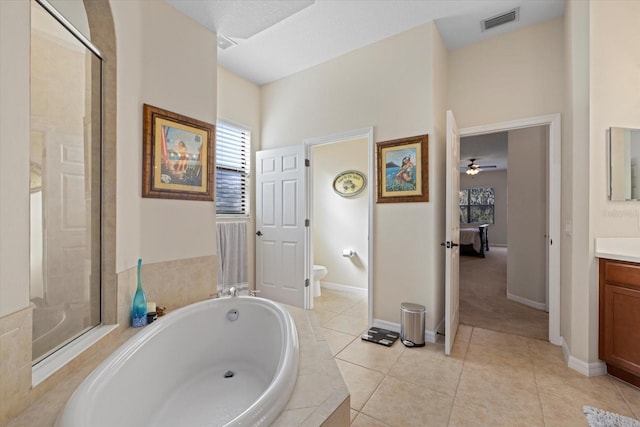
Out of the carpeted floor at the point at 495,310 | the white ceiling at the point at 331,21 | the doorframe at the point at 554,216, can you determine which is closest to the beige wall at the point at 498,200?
the carpeted floor at the point at 495,310

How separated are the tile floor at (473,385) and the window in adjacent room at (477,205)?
792cm

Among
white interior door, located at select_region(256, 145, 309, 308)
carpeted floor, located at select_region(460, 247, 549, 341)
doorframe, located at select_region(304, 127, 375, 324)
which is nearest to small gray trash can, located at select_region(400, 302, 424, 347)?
doorframe, located at select_region(304, 127, 375, 324)

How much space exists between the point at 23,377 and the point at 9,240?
0.48 metres

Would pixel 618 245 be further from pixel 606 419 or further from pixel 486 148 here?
pixel 486 148

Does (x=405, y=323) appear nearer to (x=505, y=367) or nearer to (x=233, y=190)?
(x=505, y=367)

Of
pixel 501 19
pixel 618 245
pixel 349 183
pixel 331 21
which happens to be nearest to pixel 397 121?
pixel 331 21

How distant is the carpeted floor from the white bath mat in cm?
107

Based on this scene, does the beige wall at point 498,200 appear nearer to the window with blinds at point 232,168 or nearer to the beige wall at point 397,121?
the beige wall at point 397,121

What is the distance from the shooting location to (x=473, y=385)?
72.9 inches

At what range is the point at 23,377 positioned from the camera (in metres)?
0.98

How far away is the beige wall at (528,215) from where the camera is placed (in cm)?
332

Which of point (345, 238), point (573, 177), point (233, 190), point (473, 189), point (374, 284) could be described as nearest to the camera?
point (573, 177)

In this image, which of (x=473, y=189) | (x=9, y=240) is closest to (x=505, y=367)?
(x=9, y=240)

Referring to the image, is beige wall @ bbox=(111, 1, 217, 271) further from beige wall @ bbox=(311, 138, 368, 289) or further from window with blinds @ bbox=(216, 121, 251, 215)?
beige wall @ bbox=(311, 138, 368, 289)
